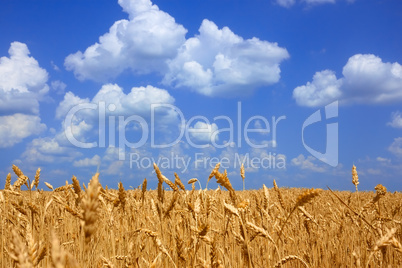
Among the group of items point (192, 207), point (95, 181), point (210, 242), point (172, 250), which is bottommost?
point (172, 250)

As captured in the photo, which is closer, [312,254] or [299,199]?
[299,199]

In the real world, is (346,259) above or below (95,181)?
below

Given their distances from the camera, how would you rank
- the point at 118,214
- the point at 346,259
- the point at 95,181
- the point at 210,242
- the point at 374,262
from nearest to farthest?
the point at 95,181 → the point at 210,242 → the point at 374,262 → the point at 346,259 → the point at 118,214

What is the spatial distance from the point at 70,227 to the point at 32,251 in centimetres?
343

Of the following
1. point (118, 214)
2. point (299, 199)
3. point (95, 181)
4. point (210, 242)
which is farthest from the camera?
point (118, 214)

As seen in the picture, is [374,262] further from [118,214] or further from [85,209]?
[118,214]

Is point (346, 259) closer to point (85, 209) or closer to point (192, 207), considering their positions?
point (192, 207)

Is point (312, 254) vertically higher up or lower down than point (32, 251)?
lower down

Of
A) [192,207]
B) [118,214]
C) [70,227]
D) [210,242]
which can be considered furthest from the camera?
[118,214]

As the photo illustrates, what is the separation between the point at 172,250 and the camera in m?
2.52

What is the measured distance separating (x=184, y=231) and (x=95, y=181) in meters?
2.32

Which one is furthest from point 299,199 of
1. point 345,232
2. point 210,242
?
point 345,232

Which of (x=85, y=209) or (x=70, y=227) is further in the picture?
(x=70, y=227)

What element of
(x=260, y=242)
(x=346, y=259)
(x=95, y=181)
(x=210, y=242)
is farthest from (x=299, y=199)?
(x=346, y=259)
